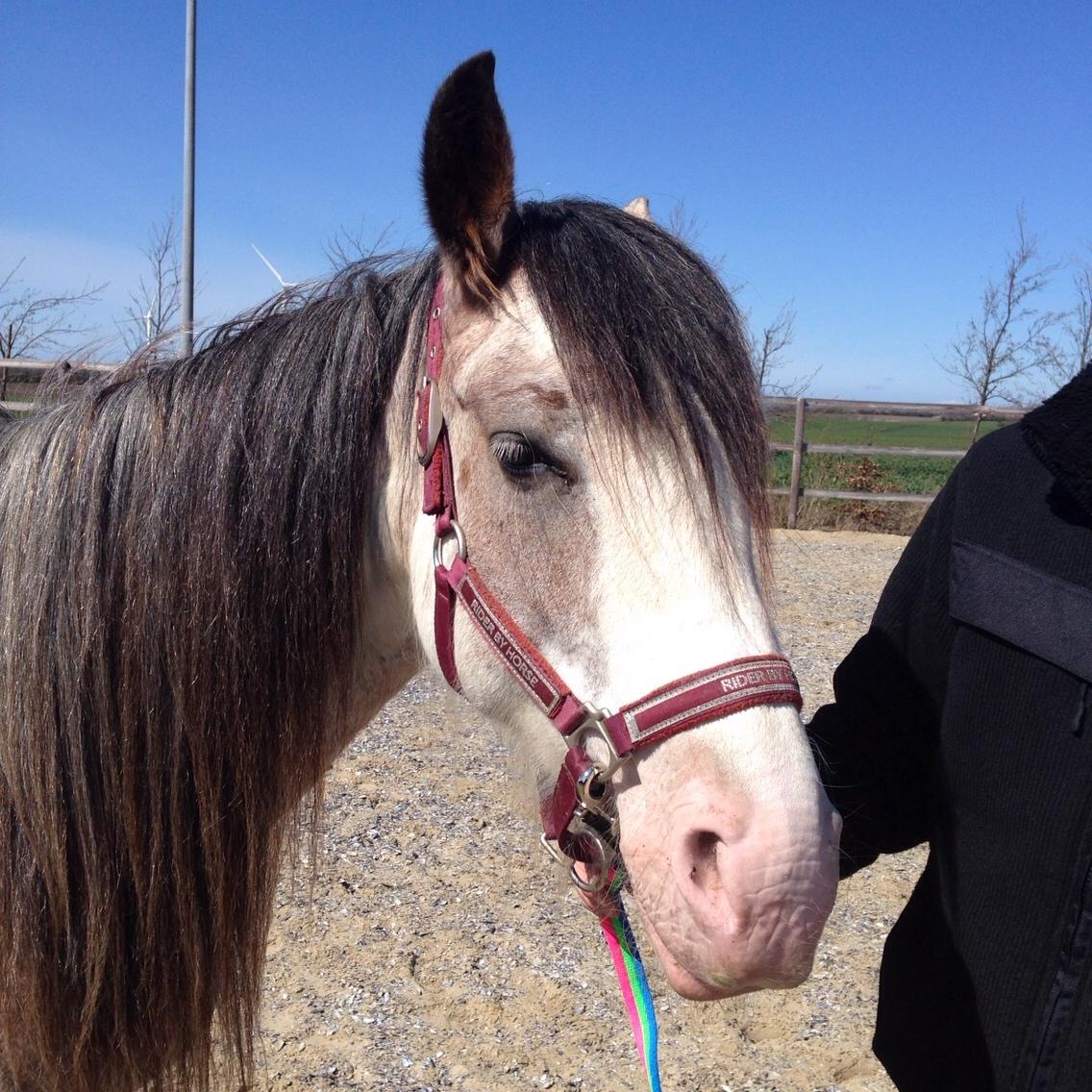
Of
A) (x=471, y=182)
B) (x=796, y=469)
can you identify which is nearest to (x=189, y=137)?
(x=471, y=182)

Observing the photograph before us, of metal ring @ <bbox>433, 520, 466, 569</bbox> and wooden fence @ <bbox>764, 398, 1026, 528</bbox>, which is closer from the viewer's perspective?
metal ring @ <bbox>433, 520, 466, 569</bbox>

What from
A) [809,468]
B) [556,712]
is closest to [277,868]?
[556,712]

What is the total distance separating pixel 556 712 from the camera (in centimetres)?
138

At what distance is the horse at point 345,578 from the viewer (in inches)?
52.3

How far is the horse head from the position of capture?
1.17 meters

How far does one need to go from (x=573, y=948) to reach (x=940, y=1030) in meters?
2.33

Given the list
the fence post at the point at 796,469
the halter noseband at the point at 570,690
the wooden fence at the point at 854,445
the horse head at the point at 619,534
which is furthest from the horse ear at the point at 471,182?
the fence post at the point at 796,469

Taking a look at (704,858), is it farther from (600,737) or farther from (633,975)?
(633,975)

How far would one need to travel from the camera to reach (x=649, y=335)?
142 centimetres

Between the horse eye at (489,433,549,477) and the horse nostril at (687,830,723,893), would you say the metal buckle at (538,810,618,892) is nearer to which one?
the horse nostril at (687,830,723,893)

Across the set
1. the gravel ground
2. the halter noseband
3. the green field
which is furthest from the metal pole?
the green field

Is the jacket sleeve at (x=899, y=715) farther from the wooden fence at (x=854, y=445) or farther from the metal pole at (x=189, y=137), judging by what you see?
the wooden fence at (x=854, y=445)

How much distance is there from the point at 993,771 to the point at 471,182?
139 centimetres

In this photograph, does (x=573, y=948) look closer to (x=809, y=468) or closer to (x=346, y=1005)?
(x=346, y=1005)
